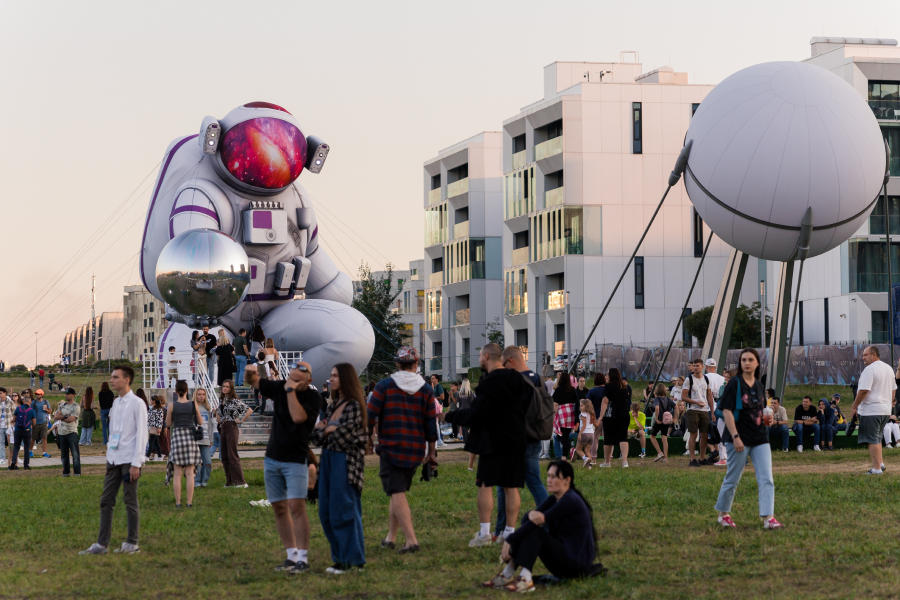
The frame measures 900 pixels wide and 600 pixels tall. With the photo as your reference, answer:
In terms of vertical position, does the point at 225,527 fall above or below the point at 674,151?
below

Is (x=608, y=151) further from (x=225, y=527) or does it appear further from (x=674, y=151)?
(x=225, y=527)

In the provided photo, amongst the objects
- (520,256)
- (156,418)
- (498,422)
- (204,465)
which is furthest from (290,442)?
(520,256)

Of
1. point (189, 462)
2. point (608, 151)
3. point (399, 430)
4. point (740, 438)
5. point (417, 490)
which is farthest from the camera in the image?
point (608, 151)

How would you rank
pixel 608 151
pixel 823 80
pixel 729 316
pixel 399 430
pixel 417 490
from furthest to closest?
pixel 608 151 → pixel 729 316 → pixel 823 80 → pixel 417 490 → pixel 399 430

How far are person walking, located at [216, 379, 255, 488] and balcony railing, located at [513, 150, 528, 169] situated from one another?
162 ft

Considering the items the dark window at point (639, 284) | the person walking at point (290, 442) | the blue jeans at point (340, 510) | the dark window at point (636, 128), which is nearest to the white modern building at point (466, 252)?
the dark window at point (639, 284)

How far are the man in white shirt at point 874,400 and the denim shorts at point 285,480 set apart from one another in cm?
874

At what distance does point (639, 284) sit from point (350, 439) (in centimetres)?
5299

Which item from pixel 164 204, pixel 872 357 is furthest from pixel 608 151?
pixel 872 357

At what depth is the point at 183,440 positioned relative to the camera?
14336 millimetres

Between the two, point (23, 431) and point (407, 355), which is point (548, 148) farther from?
point (407, 355)

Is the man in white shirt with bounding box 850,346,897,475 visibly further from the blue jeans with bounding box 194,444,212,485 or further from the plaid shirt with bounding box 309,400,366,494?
the blue jeans with bounding box 194,444,212,485

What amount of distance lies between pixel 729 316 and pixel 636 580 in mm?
14131

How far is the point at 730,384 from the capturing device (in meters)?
10.5
